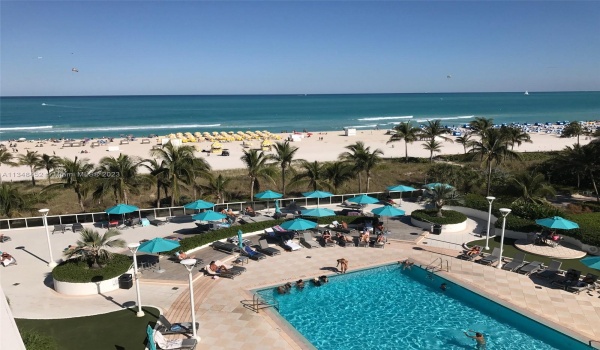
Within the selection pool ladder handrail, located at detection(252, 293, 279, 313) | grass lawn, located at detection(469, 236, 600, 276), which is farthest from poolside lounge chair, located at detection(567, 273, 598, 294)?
pool ladder handrail, located at detection(252, 293, 279, 313)

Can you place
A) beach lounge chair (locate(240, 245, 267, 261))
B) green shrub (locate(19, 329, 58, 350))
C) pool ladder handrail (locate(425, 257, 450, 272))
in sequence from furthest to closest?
beach lounge chair (locate(240, 245, 267, 261))
pool ladder handrail (locate(425, 257, 450, 272))
green shrub (locate(19, 329, 58, 350))

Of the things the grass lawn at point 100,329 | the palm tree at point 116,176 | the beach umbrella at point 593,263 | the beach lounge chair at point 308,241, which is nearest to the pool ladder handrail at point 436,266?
the beach umbrella at point 593,263

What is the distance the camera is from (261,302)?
15.8 m

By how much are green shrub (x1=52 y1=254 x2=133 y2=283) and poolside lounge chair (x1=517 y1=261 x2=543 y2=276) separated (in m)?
17.4

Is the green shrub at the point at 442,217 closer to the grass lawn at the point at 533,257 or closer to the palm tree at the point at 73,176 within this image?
the grass lawn at the point at 533,257

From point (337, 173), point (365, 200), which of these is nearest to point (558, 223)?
point (365, 200)

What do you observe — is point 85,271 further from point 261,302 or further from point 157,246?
point 261,302

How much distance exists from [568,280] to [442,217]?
8318mm

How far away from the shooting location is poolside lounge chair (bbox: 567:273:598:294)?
16734mm

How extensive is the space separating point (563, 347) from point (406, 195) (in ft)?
59.1

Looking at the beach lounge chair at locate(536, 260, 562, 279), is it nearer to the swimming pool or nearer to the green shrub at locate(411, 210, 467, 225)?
the swimming pool

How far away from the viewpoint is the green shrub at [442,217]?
80.2 ft

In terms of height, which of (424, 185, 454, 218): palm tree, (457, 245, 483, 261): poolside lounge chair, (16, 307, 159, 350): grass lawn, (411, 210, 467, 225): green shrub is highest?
(424, 185, 454, 218): palm tree

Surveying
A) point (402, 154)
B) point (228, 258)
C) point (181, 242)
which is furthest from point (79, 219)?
point (402, 154)
